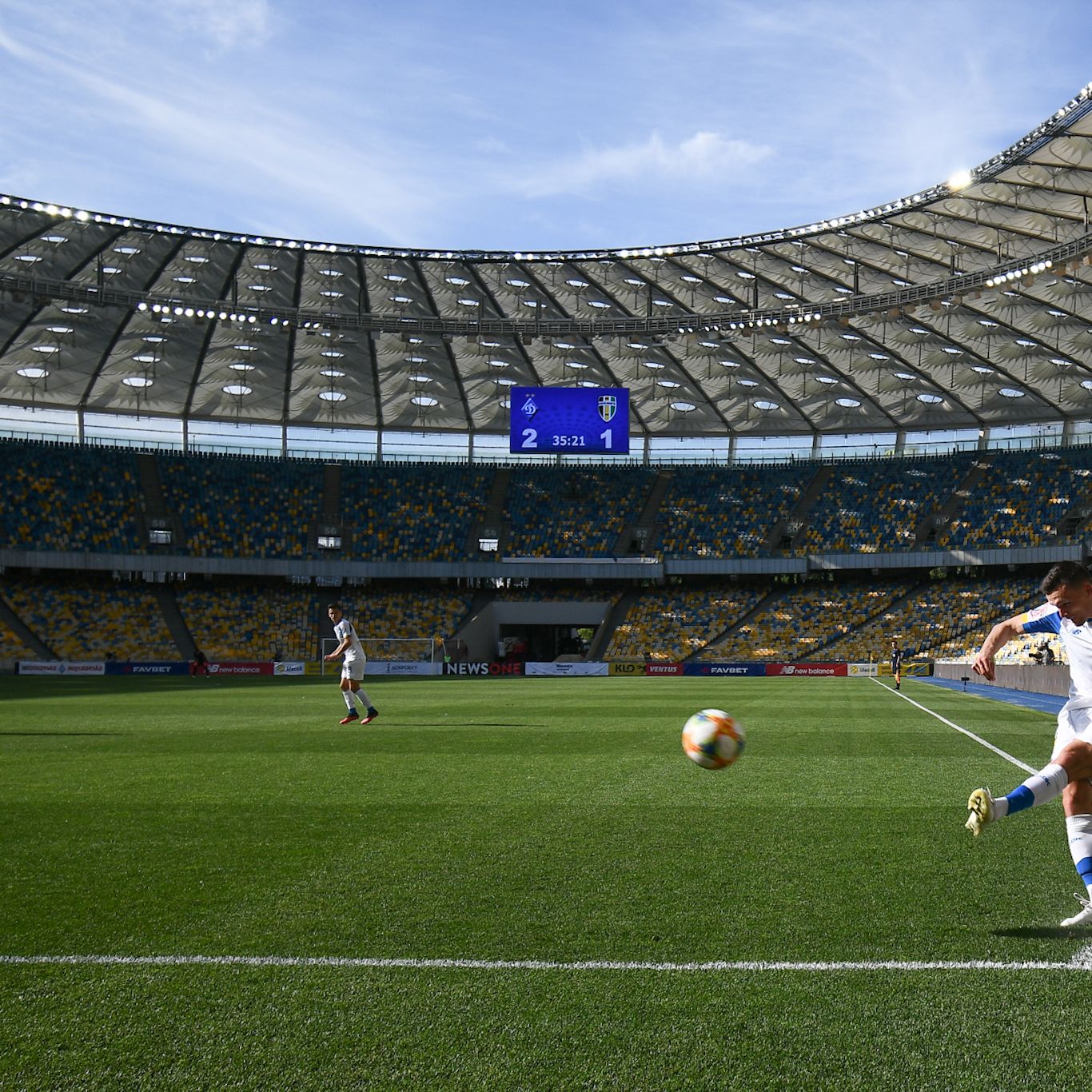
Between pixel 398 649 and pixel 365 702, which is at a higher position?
pixel 365 702

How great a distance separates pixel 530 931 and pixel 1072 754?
3.20 meters

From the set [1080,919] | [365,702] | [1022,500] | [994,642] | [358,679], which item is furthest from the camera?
[1022,500]

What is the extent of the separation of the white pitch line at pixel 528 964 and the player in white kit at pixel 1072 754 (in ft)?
3.08

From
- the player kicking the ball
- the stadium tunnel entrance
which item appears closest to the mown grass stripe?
the player kicking the ball

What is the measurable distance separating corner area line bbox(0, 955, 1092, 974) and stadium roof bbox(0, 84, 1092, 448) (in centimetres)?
3441

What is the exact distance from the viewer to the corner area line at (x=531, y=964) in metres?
4.91

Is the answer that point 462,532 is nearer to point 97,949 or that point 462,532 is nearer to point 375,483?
point 375,483

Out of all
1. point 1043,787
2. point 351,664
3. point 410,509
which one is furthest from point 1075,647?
point 410,509

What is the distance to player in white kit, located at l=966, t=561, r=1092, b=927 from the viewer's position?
5.84m

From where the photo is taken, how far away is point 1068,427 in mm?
64750

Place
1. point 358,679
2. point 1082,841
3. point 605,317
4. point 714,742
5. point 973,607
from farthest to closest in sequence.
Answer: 1. point 973,607
2. point 605,317
3. point 358,679
4. point 714,742
5. point 1082,841

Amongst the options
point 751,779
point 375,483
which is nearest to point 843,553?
point 375,483

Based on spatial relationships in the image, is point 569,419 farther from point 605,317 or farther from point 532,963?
point 532,963

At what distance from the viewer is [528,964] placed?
4961 millimetres
